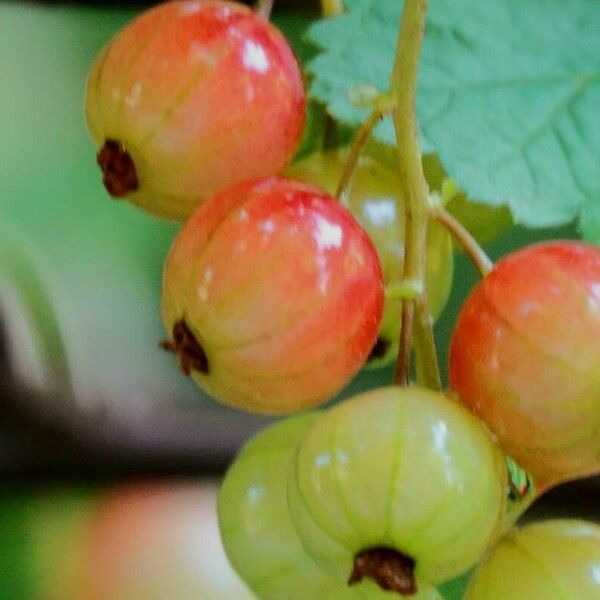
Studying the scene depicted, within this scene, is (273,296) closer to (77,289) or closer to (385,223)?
(385,223)

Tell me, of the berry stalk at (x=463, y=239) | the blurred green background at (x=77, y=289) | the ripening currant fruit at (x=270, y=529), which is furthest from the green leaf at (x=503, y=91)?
the blurred green background at (x=77, y=289)

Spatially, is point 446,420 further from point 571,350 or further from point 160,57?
point 160,57

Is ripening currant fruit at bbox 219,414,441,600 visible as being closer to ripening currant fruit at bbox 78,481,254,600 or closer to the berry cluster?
the berry cluster

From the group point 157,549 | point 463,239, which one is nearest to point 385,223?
point 463,239

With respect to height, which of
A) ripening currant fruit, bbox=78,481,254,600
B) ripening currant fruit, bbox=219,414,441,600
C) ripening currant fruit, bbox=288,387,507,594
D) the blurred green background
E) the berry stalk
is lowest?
ripening currant fruit, bbox=78,481,254,600

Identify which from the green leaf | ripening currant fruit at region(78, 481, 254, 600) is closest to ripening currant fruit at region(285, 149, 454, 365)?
the green leaf
